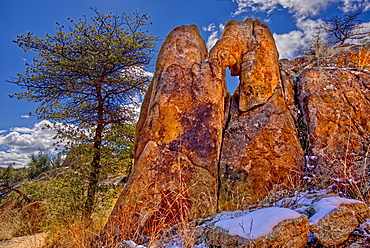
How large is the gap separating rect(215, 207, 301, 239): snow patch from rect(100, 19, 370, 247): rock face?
1.60 meters

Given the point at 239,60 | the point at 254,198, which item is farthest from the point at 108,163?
the point at 239,60

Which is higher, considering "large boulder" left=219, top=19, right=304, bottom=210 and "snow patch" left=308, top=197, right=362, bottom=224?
"large boulder" left=219, top=19, right=304, bottom=210

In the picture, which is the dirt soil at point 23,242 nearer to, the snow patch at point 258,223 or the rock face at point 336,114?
the snow patch at point 258,223

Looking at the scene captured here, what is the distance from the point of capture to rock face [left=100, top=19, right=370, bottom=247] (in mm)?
4750

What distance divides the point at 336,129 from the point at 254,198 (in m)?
2.55

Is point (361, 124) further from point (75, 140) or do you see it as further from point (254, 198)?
point (75, 140)

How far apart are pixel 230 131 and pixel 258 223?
11.2ft

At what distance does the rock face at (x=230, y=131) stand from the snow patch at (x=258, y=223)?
160 centimetres

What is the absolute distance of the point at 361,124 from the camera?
226 inches

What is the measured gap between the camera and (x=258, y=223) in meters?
2.66

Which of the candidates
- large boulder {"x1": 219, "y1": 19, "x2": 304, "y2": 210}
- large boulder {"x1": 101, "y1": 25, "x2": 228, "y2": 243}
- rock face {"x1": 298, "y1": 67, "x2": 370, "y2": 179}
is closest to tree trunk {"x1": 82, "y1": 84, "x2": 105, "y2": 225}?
large boulder {"x1": 101, "y1": 25, "x2": 228, "y2": 243}

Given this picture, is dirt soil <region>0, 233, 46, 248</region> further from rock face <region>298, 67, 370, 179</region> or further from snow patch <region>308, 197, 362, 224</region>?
rock face <region>298, 67, 370, 179</region>

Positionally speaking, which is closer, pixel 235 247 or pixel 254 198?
pixel 235 247

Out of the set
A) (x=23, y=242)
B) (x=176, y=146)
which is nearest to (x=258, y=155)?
(x=176, y=146)
